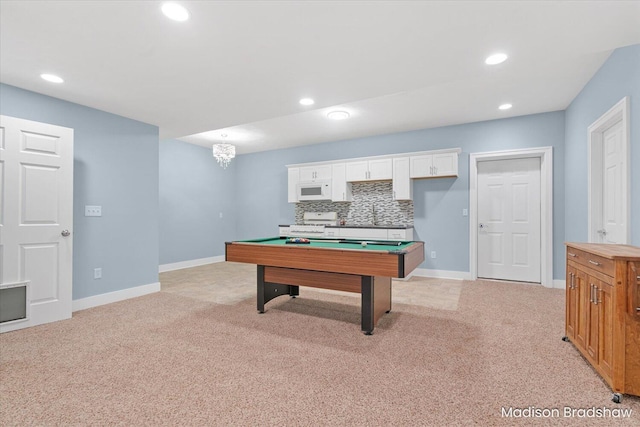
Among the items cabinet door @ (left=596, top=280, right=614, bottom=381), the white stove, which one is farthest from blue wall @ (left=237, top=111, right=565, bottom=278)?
cabinet door @ (left=596, top=280, right=614, bottom=381)

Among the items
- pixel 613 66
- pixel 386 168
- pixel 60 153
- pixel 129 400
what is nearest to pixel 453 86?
pixel 613 66

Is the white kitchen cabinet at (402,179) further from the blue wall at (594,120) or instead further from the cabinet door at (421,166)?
the blue wall at (594,120)

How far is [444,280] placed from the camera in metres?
4.82

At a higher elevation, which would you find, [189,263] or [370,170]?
[370,170]

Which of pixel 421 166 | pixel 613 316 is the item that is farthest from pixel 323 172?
pixel 613 316

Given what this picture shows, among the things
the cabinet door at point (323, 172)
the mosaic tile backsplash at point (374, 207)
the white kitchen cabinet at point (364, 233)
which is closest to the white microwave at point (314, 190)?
the cabinet door at point (323, 172)

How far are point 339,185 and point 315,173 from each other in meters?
0.59

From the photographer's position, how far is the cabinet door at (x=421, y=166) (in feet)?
15.9

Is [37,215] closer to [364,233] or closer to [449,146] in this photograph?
[364,233]

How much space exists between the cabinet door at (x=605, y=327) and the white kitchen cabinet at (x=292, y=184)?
16.0ft

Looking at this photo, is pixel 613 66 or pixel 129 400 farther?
pixel 613 66

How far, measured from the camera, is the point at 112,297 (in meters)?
3.78

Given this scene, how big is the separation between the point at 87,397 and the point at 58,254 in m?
2.05

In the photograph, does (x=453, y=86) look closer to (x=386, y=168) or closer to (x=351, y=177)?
(x=386, y=168)
